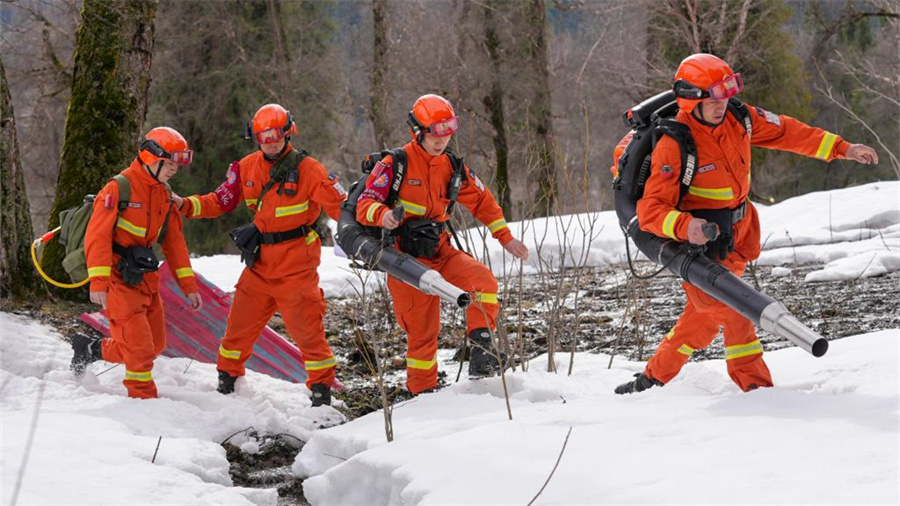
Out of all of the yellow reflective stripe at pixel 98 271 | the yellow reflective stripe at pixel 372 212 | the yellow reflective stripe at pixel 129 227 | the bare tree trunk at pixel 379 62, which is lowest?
the yellow reflective stripe at pixel 98 271

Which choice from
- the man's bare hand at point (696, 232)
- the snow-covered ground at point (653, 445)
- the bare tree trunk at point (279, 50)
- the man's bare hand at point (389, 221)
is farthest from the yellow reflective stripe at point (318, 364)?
the bare tree trunk at point (279, 50)

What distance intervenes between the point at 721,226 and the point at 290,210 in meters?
2.84

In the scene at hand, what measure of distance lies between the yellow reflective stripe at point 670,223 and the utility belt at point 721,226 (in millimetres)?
345

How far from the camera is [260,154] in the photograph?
257 inches

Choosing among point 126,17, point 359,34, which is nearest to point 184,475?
point 126,17

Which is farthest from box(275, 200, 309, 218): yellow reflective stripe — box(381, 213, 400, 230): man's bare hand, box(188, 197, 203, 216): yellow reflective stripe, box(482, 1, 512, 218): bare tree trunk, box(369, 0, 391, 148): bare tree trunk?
box(482, 1, 512, 218): bare tree trunk

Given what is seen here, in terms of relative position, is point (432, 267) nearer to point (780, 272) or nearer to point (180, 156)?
point (180, 156)

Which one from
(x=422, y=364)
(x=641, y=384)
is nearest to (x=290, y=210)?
(x=422, y=364)

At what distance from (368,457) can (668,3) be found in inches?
658

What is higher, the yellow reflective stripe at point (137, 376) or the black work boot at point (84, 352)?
the black work boot at point (84, 352)

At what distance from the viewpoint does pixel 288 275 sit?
6.39 m

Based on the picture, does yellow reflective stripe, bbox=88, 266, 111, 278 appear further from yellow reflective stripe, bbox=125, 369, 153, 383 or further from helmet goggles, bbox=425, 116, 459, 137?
helmet goggles, bbox=425, 116, 459, 137

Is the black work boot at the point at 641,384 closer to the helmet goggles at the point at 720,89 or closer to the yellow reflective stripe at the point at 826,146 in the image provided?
the yellow reflective stripe at the point at 826,146

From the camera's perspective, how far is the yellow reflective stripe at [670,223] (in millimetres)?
4621
